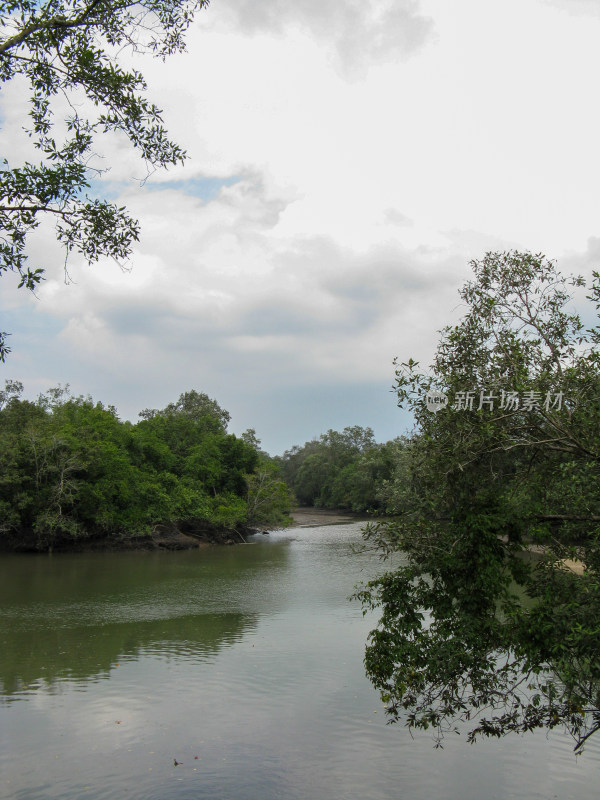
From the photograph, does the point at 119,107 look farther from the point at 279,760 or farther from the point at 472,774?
the point at 472,774

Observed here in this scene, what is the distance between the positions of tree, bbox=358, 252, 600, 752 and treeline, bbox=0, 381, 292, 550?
23677mm

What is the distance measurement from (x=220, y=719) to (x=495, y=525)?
5308 mm

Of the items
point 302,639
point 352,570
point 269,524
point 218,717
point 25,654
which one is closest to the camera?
point 218,717

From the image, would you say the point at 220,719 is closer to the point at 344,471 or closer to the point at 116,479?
the point at 116,479

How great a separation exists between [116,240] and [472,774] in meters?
6.99

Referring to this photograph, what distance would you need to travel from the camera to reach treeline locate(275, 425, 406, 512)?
55125mm

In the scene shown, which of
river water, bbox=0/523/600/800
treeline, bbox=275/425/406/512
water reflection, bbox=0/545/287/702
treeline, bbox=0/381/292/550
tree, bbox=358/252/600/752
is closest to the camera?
tree, bbox=358/252/600/752

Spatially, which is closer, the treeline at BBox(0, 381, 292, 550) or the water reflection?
the water reflection

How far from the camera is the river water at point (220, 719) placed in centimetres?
672

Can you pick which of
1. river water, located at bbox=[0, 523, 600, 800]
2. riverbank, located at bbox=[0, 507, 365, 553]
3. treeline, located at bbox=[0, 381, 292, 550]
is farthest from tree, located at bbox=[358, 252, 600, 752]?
riverbank, located at bbox=[0, 507, 365, 553]

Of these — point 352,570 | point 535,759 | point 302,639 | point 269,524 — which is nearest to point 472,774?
point 535,759

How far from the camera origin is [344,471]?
6550cm

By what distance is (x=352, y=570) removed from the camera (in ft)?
76.1

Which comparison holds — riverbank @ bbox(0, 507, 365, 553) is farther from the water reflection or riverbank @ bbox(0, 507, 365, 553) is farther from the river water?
the river water
